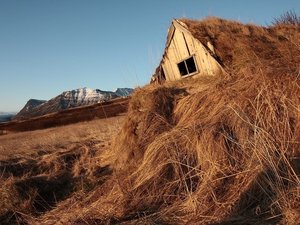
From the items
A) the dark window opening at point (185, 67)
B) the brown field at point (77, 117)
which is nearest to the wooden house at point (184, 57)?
the dark window opening at point (185, 67)

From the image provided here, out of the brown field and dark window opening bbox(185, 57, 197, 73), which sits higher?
dark window opening bbox(185, 57, 197, 73)

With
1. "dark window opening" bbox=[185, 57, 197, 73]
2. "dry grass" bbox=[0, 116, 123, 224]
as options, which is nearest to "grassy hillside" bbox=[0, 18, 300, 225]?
"dry grass" bbox=[0, 116, 123, 224]

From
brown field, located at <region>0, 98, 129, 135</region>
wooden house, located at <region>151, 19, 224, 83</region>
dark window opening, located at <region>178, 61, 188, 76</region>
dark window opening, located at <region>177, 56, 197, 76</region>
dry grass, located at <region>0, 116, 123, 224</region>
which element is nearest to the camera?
dry grass, located at <region>0, 116, 123, 224</region>

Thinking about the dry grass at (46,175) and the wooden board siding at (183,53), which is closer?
the dry grass at (46,175)

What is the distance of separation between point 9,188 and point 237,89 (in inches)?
161

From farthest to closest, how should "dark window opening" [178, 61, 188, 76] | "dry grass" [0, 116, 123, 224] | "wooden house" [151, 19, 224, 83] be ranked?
"dark window opening" [178, 61, 188, 76], "wooden house" [151, 19, 224, 83], "dry grass" [0, 116, 123, 224]

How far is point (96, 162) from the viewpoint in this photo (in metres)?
8.86

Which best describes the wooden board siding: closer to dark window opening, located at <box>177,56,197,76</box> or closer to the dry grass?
dark window opening, located at <box>177,56,197,76</box>

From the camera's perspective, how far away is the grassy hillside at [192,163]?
473cm

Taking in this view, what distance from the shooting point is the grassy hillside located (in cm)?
473

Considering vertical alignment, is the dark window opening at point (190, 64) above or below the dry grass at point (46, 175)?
above

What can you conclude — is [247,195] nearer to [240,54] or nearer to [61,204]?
[61,204]

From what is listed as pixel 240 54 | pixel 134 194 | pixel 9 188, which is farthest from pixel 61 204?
pixel 240 54

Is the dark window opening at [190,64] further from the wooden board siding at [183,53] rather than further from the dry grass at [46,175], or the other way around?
the dry grass at [46,175]
